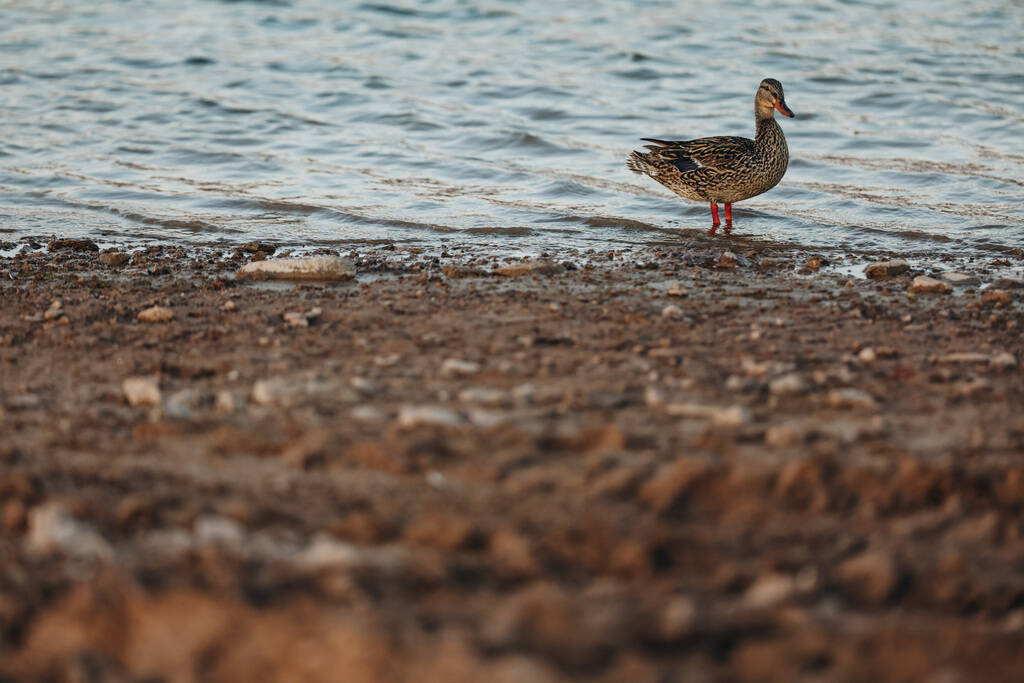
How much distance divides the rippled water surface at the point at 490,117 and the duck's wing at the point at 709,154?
1.70ft

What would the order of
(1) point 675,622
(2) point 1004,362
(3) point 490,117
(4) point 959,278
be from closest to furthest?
1. (1) point 675,622
2. (2) point 1004,362
3. (4) point 959,278
4. (3) point 490,117

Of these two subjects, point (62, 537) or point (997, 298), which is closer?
point (62, 537)

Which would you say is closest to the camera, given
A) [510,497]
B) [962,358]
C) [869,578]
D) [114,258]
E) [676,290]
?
[869,578]

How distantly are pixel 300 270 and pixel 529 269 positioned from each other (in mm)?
1345

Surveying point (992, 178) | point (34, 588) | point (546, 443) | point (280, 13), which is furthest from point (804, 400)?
point (280, 13)

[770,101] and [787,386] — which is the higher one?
[770,101]

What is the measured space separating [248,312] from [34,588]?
9.68 feet

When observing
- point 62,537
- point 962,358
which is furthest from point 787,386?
point 62,537

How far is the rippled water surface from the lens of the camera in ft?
27.7

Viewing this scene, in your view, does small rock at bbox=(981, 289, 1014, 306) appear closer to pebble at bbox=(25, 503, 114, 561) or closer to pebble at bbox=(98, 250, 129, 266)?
pebble at bbox=(25, 503, 114, 561)

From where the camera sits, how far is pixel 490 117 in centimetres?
1204

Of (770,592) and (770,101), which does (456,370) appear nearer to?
(770,592)

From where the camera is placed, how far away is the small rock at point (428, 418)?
11.3ft

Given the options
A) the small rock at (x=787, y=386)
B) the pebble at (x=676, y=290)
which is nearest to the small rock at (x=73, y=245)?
the pebble at (x=676, y=290)
